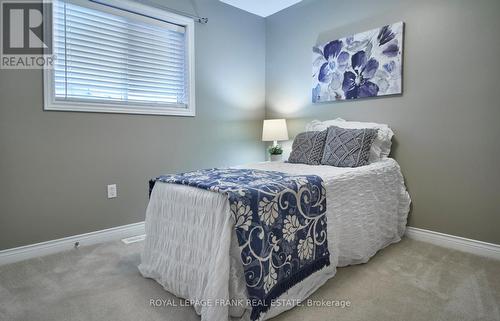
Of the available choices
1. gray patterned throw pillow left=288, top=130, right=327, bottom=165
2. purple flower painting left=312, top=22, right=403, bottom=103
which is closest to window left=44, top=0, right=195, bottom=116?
gray patterned throw pillow left=288, top=130, right=327, bottom=165

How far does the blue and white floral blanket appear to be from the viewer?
53.0 inches

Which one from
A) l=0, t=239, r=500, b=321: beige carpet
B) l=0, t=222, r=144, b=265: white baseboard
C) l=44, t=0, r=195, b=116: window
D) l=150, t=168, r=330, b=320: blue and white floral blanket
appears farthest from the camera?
l=44, t=0, r=195, b=116: window

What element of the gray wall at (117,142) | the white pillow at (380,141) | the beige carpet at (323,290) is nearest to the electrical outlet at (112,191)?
the gray wall at (117,142)

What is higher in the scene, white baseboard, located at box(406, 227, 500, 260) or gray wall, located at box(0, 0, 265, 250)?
gray wall, located at box(0, 0, 265, 250)

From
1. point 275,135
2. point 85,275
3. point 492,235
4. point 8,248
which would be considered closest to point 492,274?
point 492,235

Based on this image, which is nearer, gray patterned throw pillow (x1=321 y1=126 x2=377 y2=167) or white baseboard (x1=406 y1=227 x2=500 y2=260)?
white baseboard (x1=406 y1=227 x2=500 y2=260)

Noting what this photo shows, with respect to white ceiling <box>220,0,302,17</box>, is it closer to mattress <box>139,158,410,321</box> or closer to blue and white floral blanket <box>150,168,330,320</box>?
mattress <box>139,158,410,321</box>

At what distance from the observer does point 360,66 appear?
9.23 feet

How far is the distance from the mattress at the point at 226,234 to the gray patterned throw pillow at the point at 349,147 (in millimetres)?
132

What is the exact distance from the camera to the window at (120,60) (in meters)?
2.33

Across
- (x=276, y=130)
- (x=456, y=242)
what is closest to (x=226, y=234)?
(x=456, y=242)

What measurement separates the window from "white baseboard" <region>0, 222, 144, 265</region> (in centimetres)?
105

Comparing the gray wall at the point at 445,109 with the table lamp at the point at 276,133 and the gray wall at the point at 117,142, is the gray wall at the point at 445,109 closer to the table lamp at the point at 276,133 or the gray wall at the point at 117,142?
the table lamp at the point at 276,133

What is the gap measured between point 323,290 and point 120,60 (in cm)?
251
